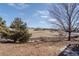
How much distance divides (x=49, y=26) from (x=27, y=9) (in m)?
0.27

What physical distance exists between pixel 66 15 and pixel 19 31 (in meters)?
0.49

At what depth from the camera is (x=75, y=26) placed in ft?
11.3

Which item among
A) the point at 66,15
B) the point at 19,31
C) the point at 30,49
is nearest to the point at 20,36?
the point at 19,31

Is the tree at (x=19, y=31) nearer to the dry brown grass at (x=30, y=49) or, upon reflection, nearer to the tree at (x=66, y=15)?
the dry brown grass at (x=30, y=49)

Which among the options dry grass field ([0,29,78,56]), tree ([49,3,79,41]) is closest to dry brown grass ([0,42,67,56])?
dry grass field ([0,29,78,56])

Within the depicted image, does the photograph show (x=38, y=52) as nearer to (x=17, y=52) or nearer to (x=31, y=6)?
(x=17, y=52)

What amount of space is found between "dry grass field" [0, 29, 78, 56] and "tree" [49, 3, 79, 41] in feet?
0.38

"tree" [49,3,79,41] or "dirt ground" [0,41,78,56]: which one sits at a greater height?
"tree" [49,3,79,41]

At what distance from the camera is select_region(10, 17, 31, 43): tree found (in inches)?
135

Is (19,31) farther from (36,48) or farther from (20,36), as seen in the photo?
(36,48)

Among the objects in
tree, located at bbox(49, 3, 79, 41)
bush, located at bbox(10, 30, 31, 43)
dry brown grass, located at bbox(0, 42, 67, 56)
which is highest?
tree, located at bbox(49, 3, 79, 41)

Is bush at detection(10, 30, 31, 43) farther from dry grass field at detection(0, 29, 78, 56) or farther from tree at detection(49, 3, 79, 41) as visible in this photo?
tree at detection(49, 3, 79, 41)

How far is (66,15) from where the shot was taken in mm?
3447

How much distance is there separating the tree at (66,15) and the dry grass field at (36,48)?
4.6 inches
